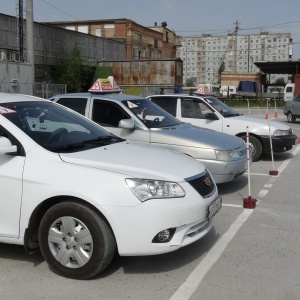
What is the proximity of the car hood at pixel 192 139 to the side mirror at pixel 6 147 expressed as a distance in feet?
11.9

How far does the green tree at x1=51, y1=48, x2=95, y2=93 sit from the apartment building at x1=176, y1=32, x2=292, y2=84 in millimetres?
87350

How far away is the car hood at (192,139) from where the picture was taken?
7406mm

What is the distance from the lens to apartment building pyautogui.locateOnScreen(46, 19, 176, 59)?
54219 mm

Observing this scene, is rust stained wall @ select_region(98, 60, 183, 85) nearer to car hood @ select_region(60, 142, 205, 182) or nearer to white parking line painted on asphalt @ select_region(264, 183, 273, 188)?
white parking line painted on asphalt @ select_region(264, 183, 273, 188)

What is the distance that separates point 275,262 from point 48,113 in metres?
2.87

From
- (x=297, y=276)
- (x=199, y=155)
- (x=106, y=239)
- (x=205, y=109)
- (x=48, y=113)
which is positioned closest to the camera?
(x=106, y=239)

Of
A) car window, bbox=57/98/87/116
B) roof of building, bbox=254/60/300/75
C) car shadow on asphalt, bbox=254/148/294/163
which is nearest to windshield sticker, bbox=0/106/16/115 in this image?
car window, bbox=57/98/87/116

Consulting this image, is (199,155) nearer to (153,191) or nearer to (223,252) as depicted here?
(223,252)

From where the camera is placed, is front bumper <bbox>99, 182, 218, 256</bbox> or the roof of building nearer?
front bumper <bbox>99, 182, 218, 256</bbox>

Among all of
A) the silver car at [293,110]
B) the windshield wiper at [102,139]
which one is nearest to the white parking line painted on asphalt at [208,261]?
the windshield wiper at [102,139]

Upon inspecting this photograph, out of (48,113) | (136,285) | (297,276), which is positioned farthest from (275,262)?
(48,113)

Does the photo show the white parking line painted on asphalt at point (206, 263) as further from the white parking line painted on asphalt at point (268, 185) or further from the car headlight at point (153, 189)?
the white parking line painted on asphalt at point (268, 185)

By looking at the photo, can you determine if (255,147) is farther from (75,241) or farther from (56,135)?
(75,241)

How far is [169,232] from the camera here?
403 cm
